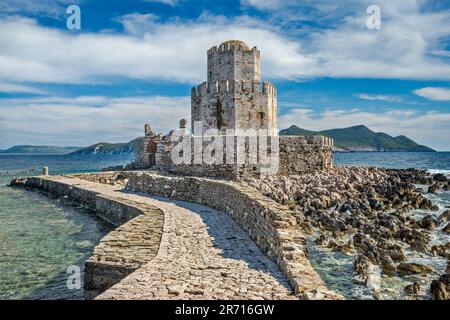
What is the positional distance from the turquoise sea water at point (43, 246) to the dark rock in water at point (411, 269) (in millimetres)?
6710

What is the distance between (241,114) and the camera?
876 inches

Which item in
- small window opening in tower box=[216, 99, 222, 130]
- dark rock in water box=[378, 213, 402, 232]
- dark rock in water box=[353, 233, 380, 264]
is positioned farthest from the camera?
small window opening in tower box=[216, 99, 222, 130]

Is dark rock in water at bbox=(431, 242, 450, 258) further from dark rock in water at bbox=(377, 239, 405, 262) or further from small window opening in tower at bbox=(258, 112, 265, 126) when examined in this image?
small window opening in tower at bbox=(258, 112, 265, 126)

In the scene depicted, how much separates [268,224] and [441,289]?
10.9ft

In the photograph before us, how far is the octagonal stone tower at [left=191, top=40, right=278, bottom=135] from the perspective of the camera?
22156 millimetres

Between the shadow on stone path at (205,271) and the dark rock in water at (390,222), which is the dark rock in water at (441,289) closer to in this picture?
the shadow on stone path at (205,271)

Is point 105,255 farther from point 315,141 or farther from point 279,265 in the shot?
point 315,141

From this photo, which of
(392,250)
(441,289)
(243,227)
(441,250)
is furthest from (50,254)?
(441,250)

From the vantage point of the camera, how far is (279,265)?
6.45m

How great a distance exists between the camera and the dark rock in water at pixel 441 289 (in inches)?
270

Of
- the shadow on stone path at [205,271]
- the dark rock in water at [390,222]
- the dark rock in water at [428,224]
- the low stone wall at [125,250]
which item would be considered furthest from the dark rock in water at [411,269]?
the low stone wall at [125,250]

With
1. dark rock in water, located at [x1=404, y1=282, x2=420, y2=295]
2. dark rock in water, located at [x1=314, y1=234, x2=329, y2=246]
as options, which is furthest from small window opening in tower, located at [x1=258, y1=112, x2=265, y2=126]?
dark rock in water, located at [x1=404, y1=282, x2=420, y2=295]
